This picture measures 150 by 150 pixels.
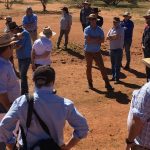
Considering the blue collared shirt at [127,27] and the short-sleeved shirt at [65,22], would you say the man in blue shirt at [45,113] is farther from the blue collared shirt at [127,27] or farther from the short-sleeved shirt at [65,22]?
the short-sleeved shirt at [65,22]

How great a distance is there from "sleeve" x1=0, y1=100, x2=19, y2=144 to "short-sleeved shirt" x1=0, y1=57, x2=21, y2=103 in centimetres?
159

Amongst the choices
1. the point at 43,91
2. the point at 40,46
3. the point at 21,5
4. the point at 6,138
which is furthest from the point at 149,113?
the point at 21,5

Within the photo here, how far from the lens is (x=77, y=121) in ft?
13.9

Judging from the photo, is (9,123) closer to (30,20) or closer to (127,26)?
(127,26)

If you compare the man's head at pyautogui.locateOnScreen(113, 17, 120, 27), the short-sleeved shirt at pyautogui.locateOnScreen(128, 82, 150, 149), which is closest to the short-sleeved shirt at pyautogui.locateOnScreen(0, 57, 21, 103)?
the short-sleeved shirt at pyautogui.locateOnScreen(128, 82, 150, 149)

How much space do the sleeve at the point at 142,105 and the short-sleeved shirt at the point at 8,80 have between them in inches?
80.1

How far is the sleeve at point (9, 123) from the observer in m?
4.15

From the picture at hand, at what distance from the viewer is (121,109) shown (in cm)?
971

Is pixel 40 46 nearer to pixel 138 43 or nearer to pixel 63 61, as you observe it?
pixel 63 61

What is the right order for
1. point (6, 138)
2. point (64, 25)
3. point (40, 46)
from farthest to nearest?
point (64, 25) < point (40, 46) < point (6, 138)

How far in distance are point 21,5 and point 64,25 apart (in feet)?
61.0

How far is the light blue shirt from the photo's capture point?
4.11m

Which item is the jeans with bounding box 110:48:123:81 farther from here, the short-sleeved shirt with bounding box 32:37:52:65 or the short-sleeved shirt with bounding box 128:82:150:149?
the short-sleeved shirt with bounding box 128:82:150:149

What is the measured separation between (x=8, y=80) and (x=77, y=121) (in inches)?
76.6
